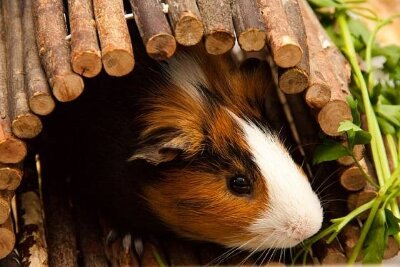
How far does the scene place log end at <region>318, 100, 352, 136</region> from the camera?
6.62 ft

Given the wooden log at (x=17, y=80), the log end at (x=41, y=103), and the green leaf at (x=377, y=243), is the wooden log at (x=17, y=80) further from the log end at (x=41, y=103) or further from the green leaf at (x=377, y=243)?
the green leaf at (x=377, y=243)

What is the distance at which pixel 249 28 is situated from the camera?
1924mm

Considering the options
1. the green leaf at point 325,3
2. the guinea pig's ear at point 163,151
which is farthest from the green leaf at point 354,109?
the green leaf at point 325,3

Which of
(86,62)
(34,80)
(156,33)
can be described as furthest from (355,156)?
(34,80)

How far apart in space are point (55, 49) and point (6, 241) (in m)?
0.51

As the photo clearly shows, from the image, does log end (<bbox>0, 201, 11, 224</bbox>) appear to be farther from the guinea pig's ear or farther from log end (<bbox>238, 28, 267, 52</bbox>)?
log end (<bbox>238, 28, 267, 52</bbox>)

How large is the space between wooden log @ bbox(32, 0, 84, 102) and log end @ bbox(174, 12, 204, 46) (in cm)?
26

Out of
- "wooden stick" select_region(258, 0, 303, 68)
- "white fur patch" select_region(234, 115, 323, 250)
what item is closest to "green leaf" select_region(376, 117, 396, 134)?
"white fur patch" select_region(234, 115, 323, 250)

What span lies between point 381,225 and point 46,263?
90cm

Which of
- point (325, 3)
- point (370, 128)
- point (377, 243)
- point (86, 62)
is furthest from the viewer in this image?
point (325, 3)

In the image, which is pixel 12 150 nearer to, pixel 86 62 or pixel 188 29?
pixel 86 62

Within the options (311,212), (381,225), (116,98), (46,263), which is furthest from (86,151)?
(381,225)

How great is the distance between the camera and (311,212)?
2.04 meters

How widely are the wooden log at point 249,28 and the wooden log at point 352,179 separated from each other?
1.43 feet
